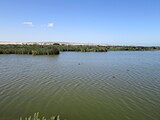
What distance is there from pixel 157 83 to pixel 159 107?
4651mm

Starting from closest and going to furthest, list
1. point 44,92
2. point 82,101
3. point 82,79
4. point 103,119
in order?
point 103,119 → point 82,101 → point 44,92 → point 82,79

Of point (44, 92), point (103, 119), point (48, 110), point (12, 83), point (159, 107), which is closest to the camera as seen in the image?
point (103, 119)

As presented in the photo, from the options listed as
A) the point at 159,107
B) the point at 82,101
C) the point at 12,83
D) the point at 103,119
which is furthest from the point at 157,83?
the point at 12,83

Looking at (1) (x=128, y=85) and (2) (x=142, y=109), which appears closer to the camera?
(2) (x=142, y=109)

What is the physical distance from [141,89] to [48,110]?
19.6 ft

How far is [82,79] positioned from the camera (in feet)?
44.0

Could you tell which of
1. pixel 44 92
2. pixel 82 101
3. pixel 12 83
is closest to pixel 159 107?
pixel 82 101

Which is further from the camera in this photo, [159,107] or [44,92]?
[44,92]

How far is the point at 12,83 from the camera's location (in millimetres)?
11797

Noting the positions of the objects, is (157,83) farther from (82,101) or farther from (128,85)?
(82,101)

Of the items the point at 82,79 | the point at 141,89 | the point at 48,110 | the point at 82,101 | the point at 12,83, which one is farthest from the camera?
the point at 82,79

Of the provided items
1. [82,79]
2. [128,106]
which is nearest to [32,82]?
[82,79]

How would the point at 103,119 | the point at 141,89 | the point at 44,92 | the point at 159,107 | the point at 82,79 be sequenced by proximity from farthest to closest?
the point at 82,79 → the point at 141,89 → the point at 44,92 → the point at 159,107 → the point at 103,119

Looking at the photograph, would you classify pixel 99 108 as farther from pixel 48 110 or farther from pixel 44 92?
pixel 44 92
